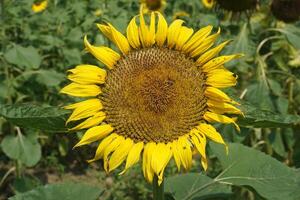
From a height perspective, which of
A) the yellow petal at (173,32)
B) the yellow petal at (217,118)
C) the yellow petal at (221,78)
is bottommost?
the yellow petal at (217,118)

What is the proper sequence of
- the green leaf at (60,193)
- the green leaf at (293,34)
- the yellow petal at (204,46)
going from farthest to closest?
the green leaf at (293,34) < the green leaf at (60,193) < the yellow petal at (204,46)

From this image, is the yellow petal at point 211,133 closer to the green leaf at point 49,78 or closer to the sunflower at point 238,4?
the sunflower at point 238,4

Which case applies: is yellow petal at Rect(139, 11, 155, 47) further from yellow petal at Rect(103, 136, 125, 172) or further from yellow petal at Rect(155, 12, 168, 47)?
yellow petal at Rect(103, 136, 125, 172)

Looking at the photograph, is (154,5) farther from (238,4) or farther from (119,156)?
(119,156)

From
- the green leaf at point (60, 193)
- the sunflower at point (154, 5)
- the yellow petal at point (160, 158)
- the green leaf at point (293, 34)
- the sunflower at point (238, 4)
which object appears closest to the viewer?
the yellow petal at point (160, 158)

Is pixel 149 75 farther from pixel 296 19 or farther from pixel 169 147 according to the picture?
pixel 296 19

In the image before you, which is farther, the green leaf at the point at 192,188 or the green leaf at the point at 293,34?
the green leaf at the point at 293,34

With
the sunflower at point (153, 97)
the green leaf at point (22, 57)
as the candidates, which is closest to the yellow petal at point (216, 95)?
the sunflower at point (153, 97)
